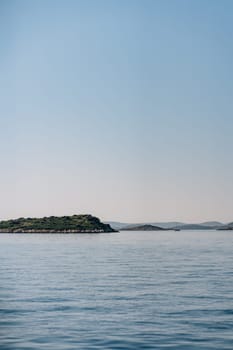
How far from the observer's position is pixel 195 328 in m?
26.6

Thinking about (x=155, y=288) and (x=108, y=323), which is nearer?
(x=108, y=323)

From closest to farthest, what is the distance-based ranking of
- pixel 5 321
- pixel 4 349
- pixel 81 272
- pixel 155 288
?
pixel 4 349 → pixel 5 321 → pixel 155 288 → pixel 81 272

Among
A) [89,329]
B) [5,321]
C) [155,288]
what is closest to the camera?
[89,329]

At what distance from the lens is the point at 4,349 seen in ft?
74.5

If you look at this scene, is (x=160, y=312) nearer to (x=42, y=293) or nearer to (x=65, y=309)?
(x=65, y=309)

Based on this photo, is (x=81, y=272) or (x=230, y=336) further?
(x=81, y=272)

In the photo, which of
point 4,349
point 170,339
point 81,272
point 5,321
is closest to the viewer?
point 4,349

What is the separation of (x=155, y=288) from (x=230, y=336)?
16280mm

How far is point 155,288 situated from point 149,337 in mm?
16472

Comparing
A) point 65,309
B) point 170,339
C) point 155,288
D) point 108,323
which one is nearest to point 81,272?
point 155,288

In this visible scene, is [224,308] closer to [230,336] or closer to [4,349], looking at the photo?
[230,336]

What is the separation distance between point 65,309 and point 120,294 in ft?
22.7

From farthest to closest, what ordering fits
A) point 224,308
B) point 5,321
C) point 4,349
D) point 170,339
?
point 224,308 → point 5,321 → point 170,339 → point 4,349

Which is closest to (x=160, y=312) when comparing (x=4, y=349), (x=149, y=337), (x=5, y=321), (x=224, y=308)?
(x=224, y=308)
